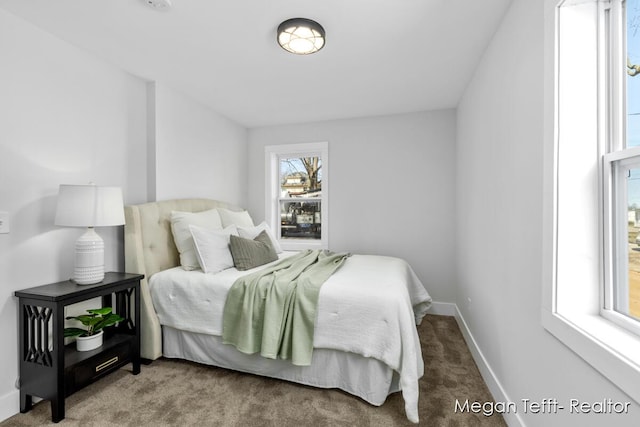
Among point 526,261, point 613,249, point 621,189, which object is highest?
point 621,189

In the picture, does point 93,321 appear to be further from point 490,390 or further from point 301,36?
point 490,390

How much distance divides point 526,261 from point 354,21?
1.75m

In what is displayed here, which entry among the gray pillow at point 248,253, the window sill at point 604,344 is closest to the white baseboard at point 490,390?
the window sill at point 604,344

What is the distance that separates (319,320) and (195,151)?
7.92ft

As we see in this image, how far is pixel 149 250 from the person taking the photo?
2549mm

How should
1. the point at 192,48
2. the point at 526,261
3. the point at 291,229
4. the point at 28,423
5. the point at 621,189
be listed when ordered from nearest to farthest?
1. the point at 621,189
2. the point at 526,261
3. the point at 28,423
4. the point at 192,48
5. the point at 291,229

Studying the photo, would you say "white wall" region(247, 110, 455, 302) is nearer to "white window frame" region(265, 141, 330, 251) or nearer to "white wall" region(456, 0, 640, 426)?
"white window frame" region(265, 141, 330, 251)

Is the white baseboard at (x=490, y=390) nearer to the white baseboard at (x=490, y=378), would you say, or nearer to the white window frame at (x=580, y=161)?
the white baseboard at (x=490, y=378)

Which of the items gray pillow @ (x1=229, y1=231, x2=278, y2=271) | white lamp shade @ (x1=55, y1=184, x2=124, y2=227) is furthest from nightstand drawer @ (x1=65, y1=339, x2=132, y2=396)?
gray pillow @ (x1=229, y1=231, x2=278, y2=271)

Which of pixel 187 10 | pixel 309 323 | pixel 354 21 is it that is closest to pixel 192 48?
pixel 187 10

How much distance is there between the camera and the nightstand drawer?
5.93 feet

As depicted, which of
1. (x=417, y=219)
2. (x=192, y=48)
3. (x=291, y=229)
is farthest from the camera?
(x=291, y=229)

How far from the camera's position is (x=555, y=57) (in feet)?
4.10

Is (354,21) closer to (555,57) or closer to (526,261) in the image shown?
(555,57)
